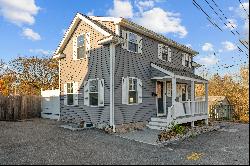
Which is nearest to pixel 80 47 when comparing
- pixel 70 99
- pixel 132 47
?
pixel 132 47

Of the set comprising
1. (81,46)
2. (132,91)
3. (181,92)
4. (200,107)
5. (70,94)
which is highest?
(81,46)

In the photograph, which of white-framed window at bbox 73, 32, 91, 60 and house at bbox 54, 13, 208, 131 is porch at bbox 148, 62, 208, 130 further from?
white-framed window at bbox 73, 32, 91, 60

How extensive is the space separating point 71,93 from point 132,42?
5704 mm

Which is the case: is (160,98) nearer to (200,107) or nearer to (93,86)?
(200,107)

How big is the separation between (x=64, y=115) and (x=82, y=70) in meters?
3.95


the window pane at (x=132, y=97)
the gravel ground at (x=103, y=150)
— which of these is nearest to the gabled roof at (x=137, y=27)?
the window pane at (x=132, y=97)

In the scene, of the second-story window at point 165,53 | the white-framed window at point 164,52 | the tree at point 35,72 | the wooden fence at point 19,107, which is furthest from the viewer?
the tree at point 35,72

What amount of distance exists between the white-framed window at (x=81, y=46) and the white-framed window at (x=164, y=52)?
207 inches

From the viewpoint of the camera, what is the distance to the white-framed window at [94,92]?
50.7ft

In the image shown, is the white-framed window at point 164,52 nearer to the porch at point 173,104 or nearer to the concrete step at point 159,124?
the porch at point 173,104

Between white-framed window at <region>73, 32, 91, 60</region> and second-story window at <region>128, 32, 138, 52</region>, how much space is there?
260 centimetres

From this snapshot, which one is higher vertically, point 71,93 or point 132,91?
point 132,91

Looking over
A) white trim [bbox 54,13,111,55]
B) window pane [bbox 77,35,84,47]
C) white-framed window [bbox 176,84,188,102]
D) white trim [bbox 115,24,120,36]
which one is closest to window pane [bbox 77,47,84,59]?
window pane [bbox 77,35,84,47]

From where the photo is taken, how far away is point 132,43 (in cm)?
1628
